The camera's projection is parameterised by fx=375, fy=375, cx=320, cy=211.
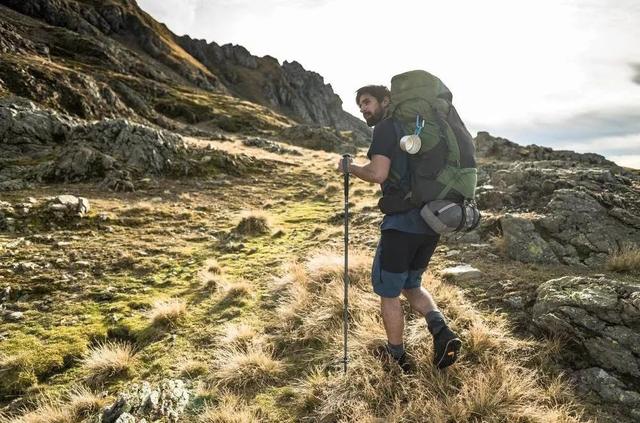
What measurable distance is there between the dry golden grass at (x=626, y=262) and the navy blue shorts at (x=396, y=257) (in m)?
4.81

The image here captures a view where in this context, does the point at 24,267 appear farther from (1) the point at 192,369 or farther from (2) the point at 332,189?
(2) the point at 332,189

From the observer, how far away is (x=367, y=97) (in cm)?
466

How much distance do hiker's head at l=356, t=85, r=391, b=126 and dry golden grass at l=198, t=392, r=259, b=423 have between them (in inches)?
148

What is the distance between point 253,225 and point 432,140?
8.69m

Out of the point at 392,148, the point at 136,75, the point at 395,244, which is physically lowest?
the point at 395,244

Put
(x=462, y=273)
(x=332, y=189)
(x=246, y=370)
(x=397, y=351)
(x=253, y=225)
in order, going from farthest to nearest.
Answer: (x=332, y=189)
(x=253, y=225)
(x=462, y=273)
(x=246, y=370)
(x=397, y=351)

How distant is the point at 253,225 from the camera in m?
12.1

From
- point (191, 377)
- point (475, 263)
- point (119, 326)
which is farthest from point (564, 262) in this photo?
point (119, 326)

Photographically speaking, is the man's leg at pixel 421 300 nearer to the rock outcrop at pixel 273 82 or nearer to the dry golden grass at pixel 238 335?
the dry golden grass at pixel 238 335

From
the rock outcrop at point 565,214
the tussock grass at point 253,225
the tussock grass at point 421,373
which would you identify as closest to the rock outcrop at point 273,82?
the rock outcrop at point 565,214

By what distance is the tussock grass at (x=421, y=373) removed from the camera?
3.94 metres

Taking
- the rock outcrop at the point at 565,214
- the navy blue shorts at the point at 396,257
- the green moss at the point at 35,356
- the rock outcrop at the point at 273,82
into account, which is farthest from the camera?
the rock outcrop at the point at 273,82

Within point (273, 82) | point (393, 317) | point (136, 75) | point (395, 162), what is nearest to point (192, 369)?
point (393, 317)

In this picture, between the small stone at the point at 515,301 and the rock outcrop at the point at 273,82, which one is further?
the rock outcrop at the point at 273,82
